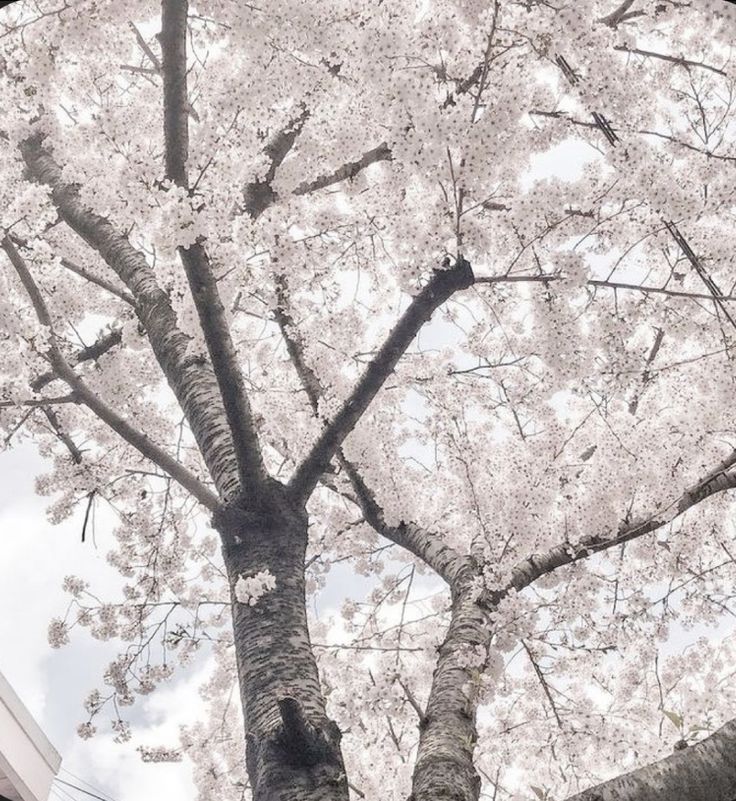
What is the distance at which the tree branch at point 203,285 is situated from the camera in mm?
2707

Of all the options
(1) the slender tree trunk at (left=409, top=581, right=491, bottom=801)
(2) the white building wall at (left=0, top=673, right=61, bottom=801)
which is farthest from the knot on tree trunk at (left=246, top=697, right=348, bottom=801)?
(2) the white building wall at (left=0, top=673, right=61, bottom=801)

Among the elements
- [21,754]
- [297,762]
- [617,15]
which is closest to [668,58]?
[617,15]

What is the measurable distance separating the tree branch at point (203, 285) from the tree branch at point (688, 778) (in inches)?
67.4

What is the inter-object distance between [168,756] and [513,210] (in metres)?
5.99

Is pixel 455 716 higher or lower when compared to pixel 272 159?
lower

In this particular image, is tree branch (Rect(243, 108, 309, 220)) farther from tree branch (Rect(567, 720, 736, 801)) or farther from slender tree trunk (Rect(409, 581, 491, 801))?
tree branch (Rect(567, 720, 736, 801))

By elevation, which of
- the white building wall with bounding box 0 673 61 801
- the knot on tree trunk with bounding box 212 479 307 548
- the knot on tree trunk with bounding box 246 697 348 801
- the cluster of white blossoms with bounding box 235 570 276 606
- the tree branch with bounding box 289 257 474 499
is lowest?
the knot on tree trunk with bounding box 246 697 348 801

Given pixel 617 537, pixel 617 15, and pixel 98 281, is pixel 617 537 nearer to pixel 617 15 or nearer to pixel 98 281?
pixel 617 15

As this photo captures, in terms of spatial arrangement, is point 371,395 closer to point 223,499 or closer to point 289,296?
point 223,499

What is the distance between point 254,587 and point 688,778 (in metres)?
1.52

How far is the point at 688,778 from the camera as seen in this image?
1735 millimetres

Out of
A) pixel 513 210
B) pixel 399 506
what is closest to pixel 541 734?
pixel 399 506

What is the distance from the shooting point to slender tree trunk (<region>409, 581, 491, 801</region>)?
2350mm

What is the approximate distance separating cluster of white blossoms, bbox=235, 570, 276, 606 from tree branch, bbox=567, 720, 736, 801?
4.24 feet
